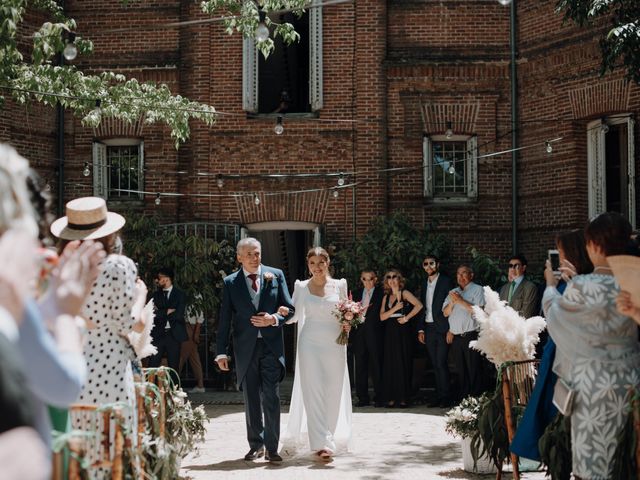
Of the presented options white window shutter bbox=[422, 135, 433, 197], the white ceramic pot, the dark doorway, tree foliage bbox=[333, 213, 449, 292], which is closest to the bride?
the white ceramic pot

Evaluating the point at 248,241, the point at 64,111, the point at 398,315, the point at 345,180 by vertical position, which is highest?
the point at 64,111

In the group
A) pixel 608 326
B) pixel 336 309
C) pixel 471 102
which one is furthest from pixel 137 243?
pixel 608 326

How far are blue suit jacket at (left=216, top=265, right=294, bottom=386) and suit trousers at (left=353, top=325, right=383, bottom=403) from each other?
535cm

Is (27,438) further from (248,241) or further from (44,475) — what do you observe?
(248,241)

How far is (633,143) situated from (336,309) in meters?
7.99

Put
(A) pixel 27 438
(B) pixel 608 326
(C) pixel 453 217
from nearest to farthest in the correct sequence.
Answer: (A) pixel 27 438, (B) pixel 608 326, (C) pixel 453 217

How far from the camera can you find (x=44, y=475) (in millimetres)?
2258

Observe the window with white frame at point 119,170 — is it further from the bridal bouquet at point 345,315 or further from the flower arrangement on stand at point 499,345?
the flower arrangement on stand at point 499,345

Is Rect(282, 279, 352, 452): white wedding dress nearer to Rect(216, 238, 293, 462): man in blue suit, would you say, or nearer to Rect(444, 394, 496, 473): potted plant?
Rect(216, 238, 293, 462): man in blue suit

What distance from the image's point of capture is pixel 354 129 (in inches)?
709

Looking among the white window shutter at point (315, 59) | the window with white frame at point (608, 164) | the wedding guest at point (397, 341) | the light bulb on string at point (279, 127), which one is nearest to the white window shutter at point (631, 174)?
the window with white frame at point (608, 164)

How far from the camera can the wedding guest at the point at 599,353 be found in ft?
18.4

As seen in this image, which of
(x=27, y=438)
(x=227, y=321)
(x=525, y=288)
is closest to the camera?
(x=27, y=438)

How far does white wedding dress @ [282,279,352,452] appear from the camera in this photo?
1011 centimetres
